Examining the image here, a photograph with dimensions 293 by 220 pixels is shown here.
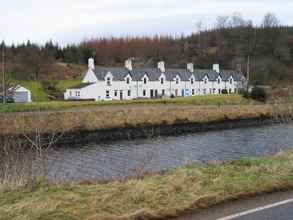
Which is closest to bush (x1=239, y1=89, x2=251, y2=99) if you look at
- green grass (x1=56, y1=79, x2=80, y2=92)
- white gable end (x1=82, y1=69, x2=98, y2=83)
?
white gable end (x1=82, y1=69, x2=98, y2=83)

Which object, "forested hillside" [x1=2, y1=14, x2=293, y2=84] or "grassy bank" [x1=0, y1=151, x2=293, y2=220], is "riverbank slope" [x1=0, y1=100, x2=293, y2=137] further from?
"forested hillside" [x1=2, y1=14, x2=293, y2=84]

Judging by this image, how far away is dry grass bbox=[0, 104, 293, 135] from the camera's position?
3772cm

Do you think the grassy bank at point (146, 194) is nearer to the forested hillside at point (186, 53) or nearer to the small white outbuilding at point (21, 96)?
the small white outbuilding at point (21, 96)

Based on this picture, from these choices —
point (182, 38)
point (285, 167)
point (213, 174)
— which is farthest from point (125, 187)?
point (182, 38)

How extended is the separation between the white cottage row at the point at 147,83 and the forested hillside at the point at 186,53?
9782 mm

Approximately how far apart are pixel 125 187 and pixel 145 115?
37.0 meters

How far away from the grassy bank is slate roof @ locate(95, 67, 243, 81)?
64529 mm

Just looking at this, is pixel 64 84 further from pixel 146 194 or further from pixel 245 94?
pixel 146 194

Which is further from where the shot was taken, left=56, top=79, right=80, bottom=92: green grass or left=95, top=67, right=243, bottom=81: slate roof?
left=56, top=79, right=80, bottom=92: green grass

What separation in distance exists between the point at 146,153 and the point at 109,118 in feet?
57.3

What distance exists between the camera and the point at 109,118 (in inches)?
1677

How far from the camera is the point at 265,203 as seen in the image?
7402 mm

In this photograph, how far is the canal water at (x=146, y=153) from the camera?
2067 centimetres

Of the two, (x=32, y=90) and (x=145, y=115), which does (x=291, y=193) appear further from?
(x=32, y=90)
